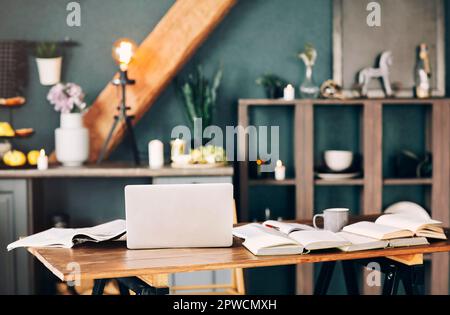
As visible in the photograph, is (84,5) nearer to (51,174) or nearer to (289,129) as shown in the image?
(51,174)

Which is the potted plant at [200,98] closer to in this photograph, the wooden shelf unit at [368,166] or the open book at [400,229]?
the wooden shelf unit at [368,166]

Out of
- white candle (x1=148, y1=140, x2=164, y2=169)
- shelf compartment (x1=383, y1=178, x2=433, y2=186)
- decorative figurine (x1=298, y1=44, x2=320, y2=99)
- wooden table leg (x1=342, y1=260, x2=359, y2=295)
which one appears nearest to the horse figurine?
decorative figurine (x1=298, y1=44, x2=320, y2=99)

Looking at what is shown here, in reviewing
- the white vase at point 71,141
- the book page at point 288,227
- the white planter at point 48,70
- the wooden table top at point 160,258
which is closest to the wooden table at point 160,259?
the wooden table top at point 160,258

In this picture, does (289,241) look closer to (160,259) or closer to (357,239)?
(357,239)

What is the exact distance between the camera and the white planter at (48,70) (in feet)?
14.5

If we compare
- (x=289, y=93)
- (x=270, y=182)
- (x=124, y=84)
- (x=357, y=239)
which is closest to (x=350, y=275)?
(x=357, y=239)

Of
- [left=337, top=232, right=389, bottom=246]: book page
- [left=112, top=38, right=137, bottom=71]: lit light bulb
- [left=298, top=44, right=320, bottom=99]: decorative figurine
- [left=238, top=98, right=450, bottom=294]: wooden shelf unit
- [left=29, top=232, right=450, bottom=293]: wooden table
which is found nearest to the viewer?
[left=29, top=232, right=450, bottom=293]: wooden table

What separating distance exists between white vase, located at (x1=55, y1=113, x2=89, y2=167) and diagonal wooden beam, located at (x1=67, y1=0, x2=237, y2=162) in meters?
0.18

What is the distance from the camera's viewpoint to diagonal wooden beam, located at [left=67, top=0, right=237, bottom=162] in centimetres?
428

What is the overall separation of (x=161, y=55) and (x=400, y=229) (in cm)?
230

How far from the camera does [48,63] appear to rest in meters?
4.44

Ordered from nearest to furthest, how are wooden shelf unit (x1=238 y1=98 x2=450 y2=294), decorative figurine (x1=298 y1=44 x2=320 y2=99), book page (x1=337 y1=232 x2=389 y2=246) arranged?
book page (x1=337 y1=232 x2=389 y2=246)
wooden shelf unit (x1=238 y1=98 x2=450 y2=294)
decorative figurine (x1=298 y1=44 x2=320 y2=99)

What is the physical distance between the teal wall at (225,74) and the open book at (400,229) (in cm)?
211

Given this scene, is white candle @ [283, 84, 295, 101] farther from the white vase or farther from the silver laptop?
the silver laptop
